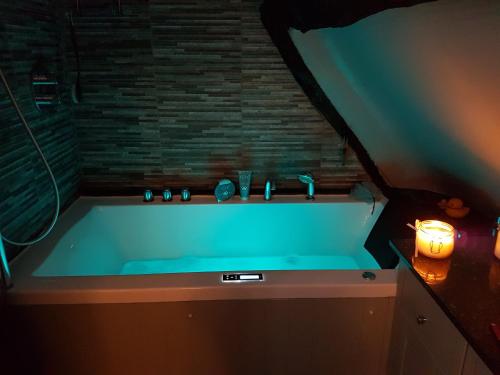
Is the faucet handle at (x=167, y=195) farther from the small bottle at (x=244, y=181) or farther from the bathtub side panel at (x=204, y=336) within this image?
the bathtub side panel at (x=204, y=336)

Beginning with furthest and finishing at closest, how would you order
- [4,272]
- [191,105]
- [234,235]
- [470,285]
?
[234,235] < [191,105] < [4,272] < [470,285]

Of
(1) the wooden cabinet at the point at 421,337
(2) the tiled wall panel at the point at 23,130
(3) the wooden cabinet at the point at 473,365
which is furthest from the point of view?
(2) the tiled wall panel at the point at 23,130

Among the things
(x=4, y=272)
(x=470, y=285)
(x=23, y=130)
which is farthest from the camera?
(x=23, y=130)

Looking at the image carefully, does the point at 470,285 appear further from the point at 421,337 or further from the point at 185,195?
the point at 185,195

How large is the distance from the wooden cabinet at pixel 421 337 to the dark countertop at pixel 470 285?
0.05 metres

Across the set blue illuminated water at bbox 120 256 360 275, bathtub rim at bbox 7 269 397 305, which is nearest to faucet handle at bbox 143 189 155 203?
blue illuminated water at bbox 120 256 360 275

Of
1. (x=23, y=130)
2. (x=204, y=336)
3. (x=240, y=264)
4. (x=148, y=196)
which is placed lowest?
(x=240, y=264)

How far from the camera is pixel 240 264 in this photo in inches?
90.0

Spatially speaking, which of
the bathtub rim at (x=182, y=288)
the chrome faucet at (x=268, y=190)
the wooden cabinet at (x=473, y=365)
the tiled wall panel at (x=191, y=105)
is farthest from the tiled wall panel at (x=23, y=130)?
the wooden cabinet at (x=473, y=365)

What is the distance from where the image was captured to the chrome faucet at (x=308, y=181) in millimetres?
2242

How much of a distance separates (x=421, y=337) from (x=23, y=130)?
1.66 metres

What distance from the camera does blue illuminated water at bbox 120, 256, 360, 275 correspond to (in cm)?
223

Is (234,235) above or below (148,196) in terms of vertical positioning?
below

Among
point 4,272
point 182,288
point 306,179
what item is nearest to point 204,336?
point 182,288
